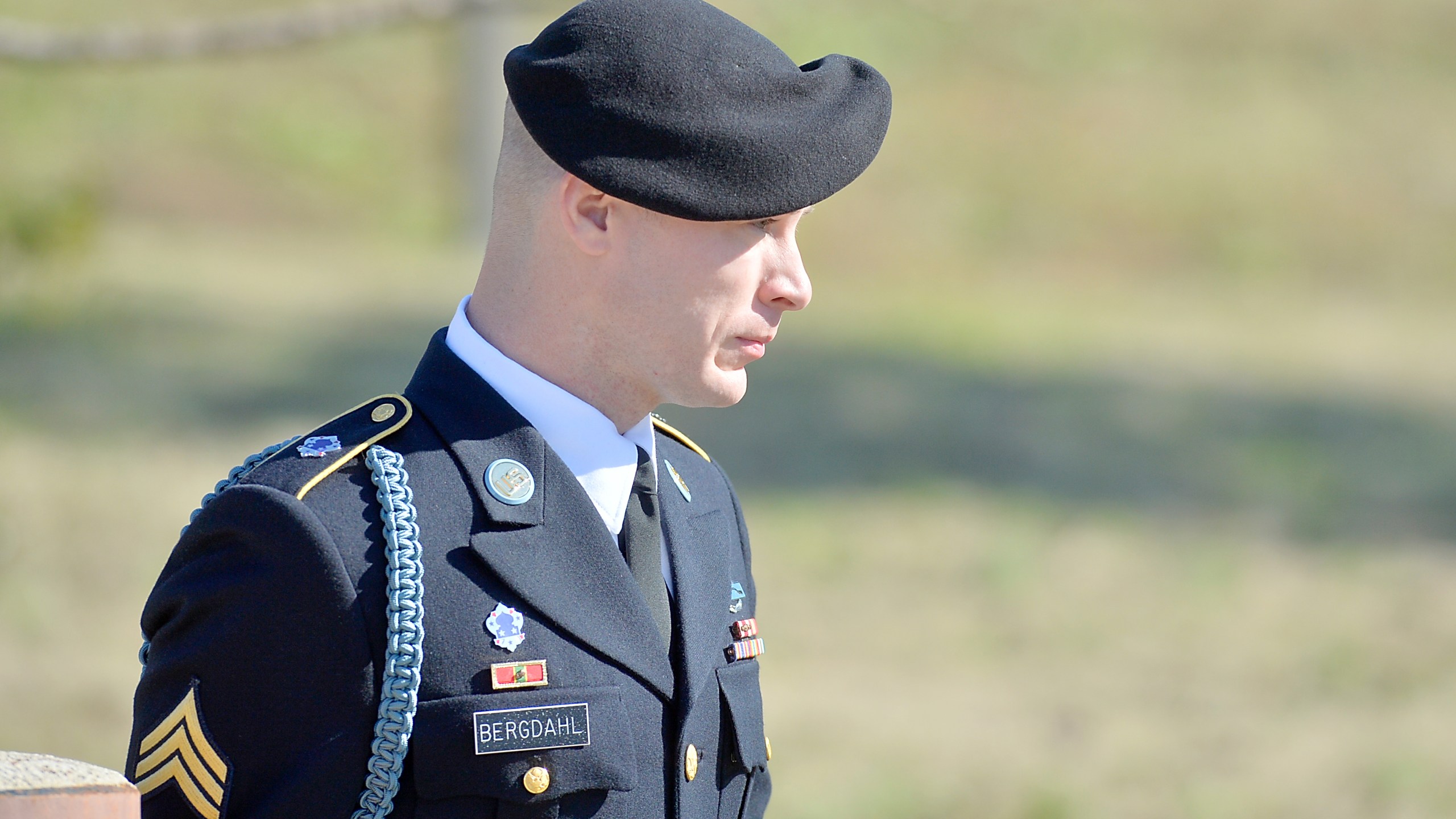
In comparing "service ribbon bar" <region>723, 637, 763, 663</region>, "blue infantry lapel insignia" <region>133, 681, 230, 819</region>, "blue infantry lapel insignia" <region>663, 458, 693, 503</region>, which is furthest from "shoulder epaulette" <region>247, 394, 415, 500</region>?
"service ribbon bar" <region>723, 637, 763, 663</region>

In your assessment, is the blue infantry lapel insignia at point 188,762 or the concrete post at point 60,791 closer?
the concrete post at point 60,791

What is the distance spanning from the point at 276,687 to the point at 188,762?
12 centimetres

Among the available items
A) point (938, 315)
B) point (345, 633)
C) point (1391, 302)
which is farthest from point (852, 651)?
point (1391, 302)

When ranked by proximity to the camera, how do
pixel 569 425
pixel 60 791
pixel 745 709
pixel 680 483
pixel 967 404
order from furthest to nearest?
pixel 967 404, pixel 680 483, pixel 745 709, pixel 569 425, pixel 60 791

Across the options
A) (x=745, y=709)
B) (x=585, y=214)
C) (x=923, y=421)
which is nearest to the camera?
(x=585, y=214)

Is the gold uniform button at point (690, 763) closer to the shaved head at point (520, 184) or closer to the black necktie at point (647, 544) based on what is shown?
the black necktie at point (647, 544)

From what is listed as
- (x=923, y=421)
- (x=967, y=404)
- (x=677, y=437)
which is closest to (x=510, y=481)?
(x=677, y=437)

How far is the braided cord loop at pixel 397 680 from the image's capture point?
159cm

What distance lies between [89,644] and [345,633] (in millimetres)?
3817

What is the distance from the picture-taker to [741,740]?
1885 mm

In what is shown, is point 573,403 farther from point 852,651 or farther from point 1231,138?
point 1231,138

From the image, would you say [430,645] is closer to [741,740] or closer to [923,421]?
[741,740]

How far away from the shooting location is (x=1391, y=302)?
39.9ft

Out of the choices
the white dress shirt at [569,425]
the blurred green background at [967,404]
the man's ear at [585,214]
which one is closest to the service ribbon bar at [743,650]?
the white dress shirt at [569,425]
